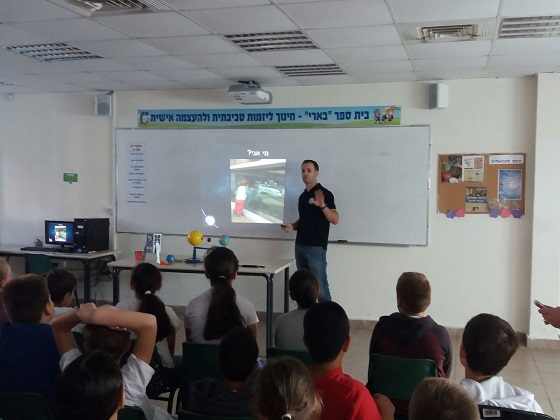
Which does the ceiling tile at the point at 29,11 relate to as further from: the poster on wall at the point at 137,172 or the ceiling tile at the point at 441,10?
the poster on wall at the point at 137,172

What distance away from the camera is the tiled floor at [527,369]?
13.4 feet

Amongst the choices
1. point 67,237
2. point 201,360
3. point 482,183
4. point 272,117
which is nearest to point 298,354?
point 201,360

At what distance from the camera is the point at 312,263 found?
5.46 metres

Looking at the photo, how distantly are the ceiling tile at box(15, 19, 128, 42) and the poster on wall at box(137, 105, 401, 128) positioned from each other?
7.02ft

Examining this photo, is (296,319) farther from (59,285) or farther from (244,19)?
(244,19)

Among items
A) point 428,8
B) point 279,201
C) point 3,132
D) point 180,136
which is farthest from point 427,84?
point 3,132

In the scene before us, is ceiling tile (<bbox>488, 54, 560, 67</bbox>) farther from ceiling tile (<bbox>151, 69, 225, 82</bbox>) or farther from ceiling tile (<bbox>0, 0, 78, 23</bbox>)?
ceiling tile (<bbox>0, 0, 78, 23</bbox>)

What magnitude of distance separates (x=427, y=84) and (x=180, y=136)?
2724mm

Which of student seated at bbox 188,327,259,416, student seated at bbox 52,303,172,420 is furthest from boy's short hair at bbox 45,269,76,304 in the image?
student seated at bbox 188,327,259,416

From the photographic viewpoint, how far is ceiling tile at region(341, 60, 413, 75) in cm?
484

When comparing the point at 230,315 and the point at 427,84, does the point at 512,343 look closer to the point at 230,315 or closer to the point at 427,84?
the point at 230,315

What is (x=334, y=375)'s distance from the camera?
188cm

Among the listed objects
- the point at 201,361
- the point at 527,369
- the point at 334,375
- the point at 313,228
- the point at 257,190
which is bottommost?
the point at 527,369

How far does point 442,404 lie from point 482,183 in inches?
176
